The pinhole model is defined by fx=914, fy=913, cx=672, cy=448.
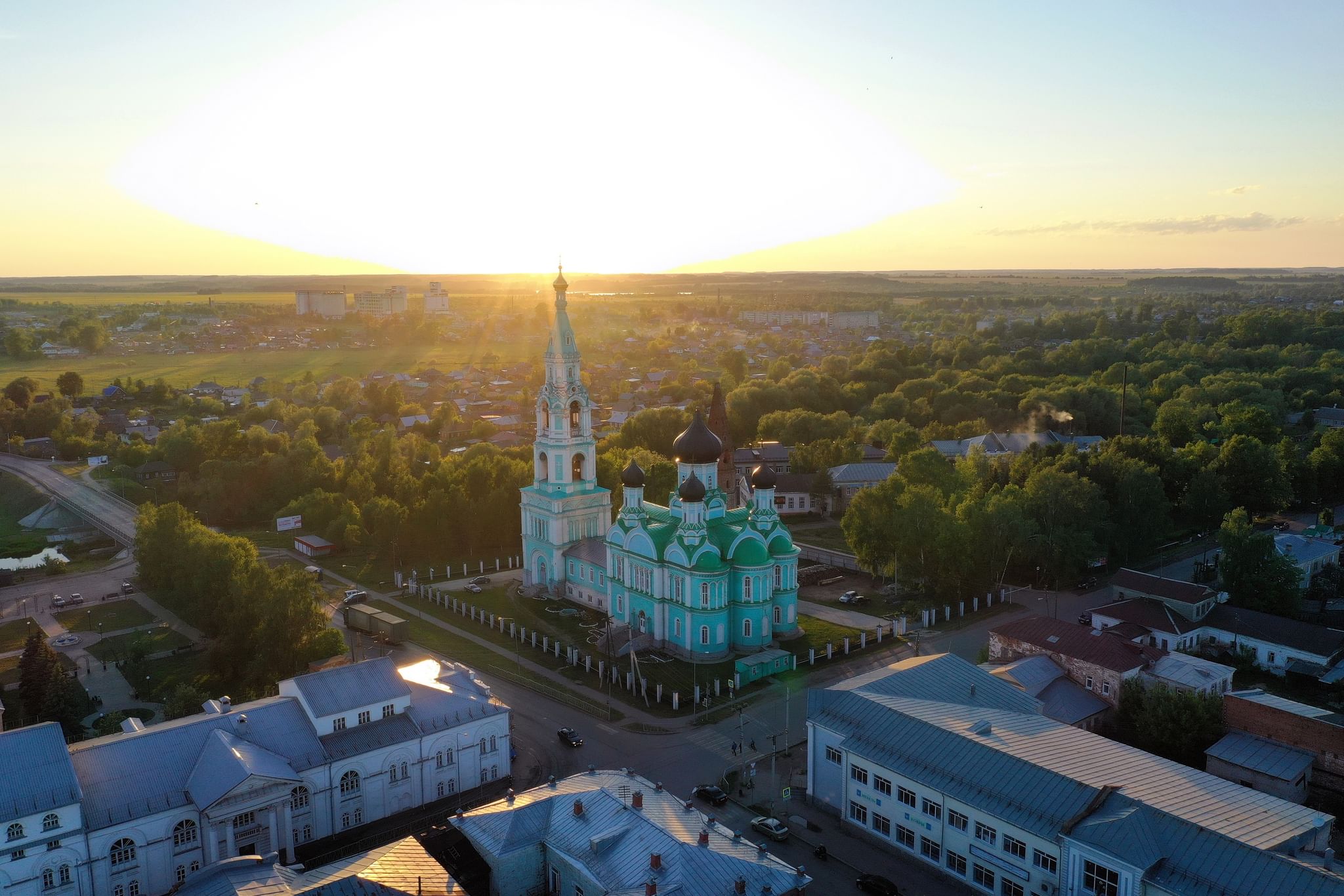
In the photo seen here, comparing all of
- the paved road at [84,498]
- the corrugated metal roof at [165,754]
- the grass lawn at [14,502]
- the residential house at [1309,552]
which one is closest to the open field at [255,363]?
the paved road at [84,498]

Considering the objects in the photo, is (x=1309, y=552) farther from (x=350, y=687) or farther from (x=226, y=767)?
(x=226, y=767)

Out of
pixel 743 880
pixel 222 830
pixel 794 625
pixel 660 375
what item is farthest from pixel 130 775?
pixel 660 375

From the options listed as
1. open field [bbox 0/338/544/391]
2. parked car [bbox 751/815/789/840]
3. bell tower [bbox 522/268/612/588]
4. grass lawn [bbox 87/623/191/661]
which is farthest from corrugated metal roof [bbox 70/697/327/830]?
open field [bbox 0/338/544/391]

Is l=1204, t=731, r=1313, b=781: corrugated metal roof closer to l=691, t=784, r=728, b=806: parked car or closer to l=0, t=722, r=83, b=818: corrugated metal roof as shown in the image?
l=691, t=784, r=728, b=806: parked car

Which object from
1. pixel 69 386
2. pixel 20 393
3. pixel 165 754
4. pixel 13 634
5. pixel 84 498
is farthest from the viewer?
pixel 69 386

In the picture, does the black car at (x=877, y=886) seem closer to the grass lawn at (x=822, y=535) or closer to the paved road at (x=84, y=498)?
the grass lawn at (x=822, y=535)

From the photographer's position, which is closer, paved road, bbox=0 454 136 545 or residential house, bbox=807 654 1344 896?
residential house, bbox=807 654 1344 896

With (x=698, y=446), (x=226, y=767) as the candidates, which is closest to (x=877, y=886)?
(x=226, y=767)
